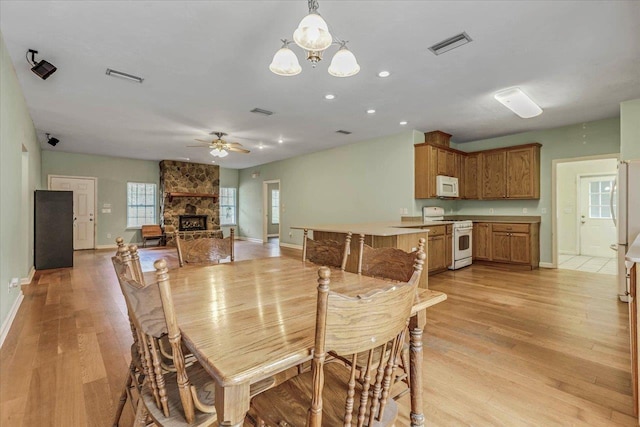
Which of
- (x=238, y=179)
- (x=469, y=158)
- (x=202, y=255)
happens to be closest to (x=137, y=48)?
(x=202, y=255)

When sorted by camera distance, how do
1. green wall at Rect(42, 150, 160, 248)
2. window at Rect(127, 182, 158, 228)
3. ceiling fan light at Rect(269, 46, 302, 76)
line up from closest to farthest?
1. ceiling fan light at Rect(269, 46, 302, 76)
2. green wall at Rect(42, 150, 160, 248)
3. window at Rect(127, 182, 158, 228)

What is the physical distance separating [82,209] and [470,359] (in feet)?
31.0

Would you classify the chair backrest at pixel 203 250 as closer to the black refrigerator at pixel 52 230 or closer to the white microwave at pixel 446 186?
the white microwave at pixel 446 186

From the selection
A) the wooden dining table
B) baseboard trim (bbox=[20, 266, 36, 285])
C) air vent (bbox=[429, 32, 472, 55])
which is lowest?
baseboard trim (bbox=[20, 266, 36, 285])

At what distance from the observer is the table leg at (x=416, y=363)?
56.1 inches

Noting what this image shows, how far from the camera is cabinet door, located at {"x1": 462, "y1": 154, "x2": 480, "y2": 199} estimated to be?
6.29m

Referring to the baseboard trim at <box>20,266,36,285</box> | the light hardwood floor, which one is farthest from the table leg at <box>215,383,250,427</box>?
the baseboard trim at <box>20,266,36,285</box>

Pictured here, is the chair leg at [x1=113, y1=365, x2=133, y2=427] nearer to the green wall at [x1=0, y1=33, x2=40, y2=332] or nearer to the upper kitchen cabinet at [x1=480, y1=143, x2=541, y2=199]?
the green wall at [x1=0, y1=33, x2=40, y2=332]

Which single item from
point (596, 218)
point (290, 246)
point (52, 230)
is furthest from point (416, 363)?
point (596, 218)

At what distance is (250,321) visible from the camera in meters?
1.12

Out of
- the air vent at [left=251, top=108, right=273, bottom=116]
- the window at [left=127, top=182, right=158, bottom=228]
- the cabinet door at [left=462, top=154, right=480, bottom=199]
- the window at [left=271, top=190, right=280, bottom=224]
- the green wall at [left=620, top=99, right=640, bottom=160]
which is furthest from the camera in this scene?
the window at [left=271, top=190, right=280, bottom=224]

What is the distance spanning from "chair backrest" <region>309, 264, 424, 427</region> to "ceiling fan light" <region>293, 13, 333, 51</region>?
1.49 meters

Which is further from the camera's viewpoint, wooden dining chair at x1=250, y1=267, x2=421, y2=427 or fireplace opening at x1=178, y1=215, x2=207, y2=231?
fireplace opening at x1=178, y1=215, x2=207, y2=231

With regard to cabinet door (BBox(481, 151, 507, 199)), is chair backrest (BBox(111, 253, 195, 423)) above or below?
below
